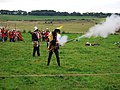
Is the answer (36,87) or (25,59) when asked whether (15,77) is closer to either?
(36,87)

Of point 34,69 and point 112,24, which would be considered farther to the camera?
point 112,24

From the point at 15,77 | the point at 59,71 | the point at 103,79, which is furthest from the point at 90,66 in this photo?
the point at 15,77

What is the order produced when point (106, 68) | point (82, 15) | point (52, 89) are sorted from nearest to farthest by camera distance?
1. point (52, 89)
2. point (106, 68)
3. point (82, 15)

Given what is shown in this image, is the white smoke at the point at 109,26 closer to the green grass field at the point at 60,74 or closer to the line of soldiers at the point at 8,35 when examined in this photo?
the green grass field at the point at 60,74

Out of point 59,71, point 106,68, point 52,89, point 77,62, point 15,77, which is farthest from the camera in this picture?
point 77,62

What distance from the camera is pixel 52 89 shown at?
42.5 feet

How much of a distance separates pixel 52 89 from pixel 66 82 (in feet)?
4.46

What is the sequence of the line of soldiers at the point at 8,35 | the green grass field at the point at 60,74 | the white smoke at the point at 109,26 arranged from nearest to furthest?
the green grass field at the point at 60,74 < the white smoke at the point at 109,26 < the line of soldiers at the point at 8,35

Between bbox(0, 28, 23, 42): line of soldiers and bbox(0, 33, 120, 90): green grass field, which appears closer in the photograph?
bbox(0, 33, 120, 90): green grass field

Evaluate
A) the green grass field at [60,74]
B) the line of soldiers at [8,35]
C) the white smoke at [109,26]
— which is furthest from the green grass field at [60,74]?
the line of soldiers at [8,35]

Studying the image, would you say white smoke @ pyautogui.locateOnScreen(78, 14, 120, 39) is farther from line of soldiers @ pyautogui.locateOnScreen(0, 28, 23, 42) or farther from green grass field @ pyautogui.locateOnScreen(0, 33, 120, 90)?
line of soldiers @ pyautogui.locateOnScreen(0, 28, 23, 42)

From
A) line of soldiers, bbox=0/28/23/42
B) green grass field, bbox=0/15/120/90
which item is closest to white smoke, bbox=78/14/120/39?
green grass field, bbox=0/15/120/90

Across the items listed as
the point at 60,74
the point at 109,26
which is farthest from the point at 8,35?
the point at 60,74

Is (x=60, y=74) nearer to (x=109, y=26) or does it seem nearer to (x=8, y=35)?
(x=109, y=26)
